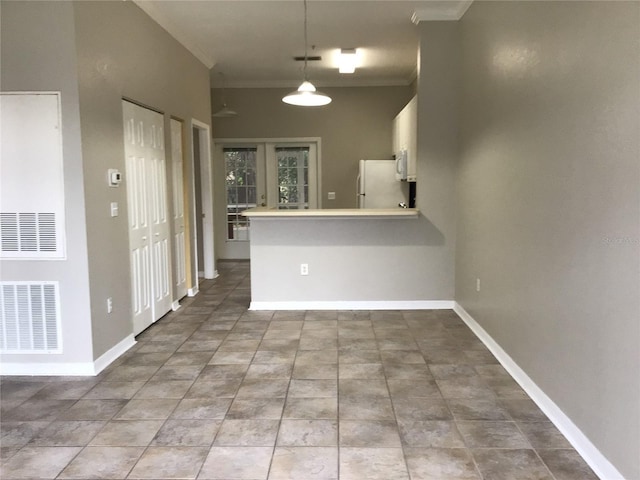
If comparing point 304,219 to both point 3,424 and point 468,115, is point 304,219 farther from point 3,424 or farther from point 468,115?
point 3,424

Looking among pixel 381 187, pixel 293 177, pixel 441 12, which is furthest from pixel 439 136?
pixel 293 177

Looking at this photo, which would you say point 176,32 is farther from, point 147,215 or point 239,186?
point 239,186

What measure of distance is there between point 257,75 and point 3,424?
18.6ft

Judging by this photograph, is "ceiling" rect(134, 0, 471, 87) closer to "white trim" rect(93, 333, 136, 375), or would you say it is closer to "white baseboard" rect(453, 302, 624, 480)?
"white trim" rect(93, 333, 136, 375)

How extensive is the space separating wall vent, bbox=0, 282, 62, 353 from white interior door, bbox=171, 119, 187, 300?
6.17 ft

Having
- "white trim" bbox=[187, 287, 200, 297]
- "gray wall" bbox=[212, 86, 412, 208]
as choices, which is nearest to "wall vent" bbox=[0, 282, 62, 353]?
"white trim" bbox=[187, 287, 200, 297]

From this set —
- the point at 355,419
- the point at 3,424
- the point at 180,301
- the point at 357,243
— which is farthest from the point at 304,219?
the point at 3,424

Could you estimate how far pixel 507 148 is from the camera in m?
3.36

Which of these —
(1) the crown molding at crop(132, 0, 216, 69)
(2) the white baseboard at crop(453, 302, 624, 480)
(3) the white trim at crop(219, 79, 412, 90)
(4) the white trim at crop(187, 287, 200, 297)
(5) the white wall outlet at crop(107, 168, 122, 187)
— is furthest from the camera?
(3) the white trim at crop(219, 79, 412, 90)

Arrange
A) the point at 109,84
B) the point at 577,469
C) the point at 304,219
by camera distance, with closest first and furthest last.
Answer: the point at 577,469 → the point at 109,84 → the point at 304,219

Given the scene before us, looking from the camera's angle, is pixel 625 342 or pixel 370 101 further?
pixel 370 101

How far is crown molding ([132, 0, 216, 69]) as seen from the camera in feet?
13.6

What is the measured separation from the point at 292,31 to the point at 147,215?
243 centimetres

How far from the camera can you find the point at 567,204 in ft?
7.99
